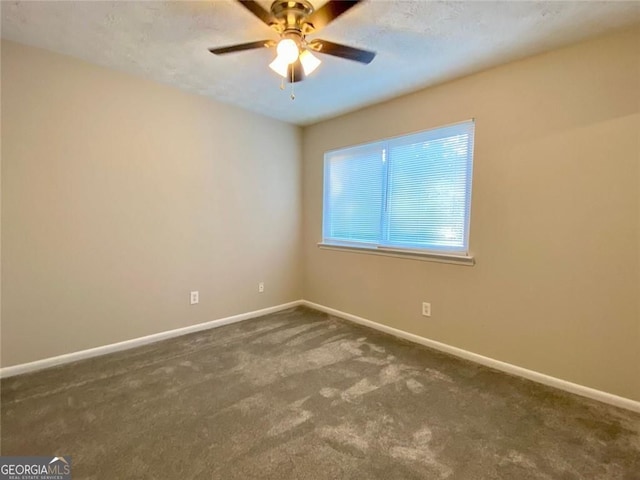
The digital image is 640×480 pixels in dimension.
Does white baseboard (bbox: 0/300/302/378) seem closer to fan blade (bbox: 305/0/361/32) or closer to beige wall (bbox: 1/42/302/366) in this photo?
beige wall (bbox: 1/42/302/366)

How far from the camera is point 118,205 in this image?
272cm

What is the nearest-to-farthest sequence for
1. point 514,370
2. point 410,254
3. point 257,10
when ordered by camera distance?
point 257,10
point 514,370
point 410,254

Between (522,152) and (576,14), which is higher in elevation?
(576,14)

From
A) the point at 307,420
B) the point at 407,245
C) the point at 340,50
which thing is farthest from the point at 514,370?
the point at 340,50

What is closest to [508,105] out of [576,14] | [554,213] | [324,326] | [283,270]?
[576,14]

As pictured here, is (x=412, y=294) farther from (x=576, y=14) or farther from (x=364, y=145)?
(x=576, y=14)

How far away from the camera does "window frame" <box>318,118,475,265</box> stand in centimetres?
267

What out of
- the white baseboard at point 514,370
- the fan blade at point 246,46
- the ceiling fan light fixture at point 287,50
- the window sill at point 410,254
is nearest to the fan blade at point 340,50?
the ceiling fan light fixture at point 287,50

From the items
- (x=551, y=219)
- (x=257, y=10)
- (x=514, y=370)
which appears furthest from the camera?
(x=514, y=370)

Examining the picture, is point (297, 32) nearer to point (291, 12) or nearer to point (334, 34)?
point (291, 12)

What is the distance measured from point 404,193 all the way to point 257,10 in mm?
2064

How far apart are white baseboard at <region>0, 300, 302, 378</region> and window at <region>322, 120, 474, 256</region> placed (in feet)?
4.41

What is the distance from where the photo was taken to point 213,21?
1910mm

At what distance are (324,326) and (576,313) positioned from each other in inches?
85.3
